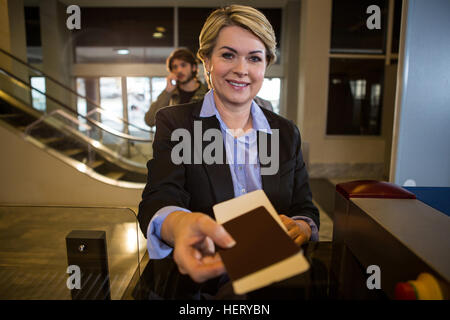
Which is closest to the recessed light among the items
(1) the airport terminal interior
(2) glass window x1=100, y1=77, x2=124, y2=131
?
(1) the airport terminal interior

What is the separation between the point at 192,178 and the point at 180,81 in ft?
6.21

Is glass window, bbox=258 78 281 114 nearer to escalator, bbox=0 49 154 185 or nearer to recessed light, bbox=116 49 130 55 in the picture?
escalator, bbox=0 49 154 185

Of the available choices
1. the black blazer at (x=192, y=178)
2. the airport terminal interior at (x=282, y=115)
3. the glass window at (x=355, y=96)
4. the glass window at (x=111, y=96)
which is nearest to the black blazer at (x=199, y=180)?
the black blazer at (x=192, y=178)

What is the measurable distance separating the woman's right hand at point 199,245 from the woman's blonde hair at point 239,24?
475 mm

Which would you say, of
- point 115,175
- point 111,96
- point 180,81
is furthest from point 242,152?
point 111,96

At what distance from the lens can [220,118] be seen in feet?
3.22

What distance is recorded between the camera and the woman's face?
819 millimetres

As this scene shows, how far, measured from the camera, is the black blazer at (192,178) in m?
0.92

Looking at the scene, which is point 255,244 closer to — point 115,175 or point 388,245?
point 388,245

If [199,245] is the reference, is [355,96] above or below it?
above

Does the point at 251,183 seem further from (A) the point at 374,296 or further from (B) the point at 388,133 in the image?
(B) the point at 388,133

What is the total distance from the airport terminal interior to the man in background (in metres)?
0.22

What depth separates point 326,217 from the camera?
4039mm

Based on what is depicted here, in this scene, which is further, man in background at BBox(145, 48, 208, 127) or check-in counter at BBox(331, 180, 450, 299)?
man in background at BBox(145, 48, 208, 127)
